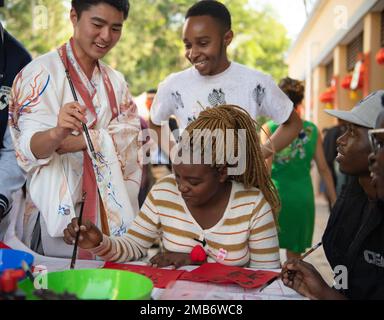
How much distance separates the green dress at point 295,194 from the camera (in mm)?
3748

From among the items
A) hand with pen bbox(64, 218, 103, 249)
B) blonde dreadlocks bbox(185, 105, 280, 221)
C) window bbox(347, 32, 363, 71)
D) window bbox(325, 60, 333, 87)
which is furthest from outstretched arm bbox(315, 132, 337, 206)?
window bbox(325, 60, 333, 87)

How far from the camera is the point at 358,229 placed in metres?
1.74

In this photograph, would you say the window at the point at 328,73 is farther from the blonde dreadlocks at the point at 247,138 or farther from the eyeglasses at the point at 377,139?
the eyeglasses at the point at 377,139

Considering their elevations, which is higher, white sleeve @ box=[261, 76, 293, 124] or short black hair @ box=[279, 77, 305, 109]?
short black hair @ box=[279, 77, 305, 109]

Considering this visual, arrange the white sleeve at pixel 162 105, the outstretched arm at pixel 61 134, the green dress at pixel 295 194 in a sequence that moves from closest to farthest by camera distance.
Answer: the outstretched arm at pixel 61 134
the white sleeve at pixel 162 105
the green dress at pixel 295 194

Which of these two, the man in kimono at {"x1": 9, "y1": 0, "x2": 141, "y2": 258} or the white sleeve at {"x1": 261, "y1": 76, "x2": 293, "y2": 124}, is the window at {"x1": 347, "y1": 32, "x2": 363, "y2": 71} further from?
the man in kimono at {"x1": 9, "y1": 0, "x2": 141, "y2": 258}

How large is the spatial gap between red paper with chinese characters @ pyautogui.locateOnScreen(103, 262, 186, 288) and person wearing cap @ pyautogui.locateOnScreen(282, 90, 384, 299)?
0.34m

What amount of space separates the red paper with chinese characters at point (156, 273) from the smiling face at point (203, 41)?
0.98 m

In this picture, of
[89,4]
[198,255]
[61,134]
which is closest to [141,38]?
[89,4]

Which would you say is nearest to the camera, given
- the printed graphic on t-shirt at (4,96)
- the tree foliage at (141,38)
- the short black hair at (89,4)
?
the short black hair at (89,4)

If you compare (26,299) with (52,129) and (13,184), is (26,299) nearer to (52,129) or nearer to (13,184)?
(52,129)

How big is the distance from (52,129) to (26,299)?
36.8 inches

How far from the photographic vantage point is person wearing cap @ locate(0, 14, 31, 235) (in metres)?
2.11

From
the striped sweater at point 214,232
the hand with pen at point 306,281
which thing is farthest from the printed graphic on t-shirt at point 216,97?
the hand with pen at point 306,281
